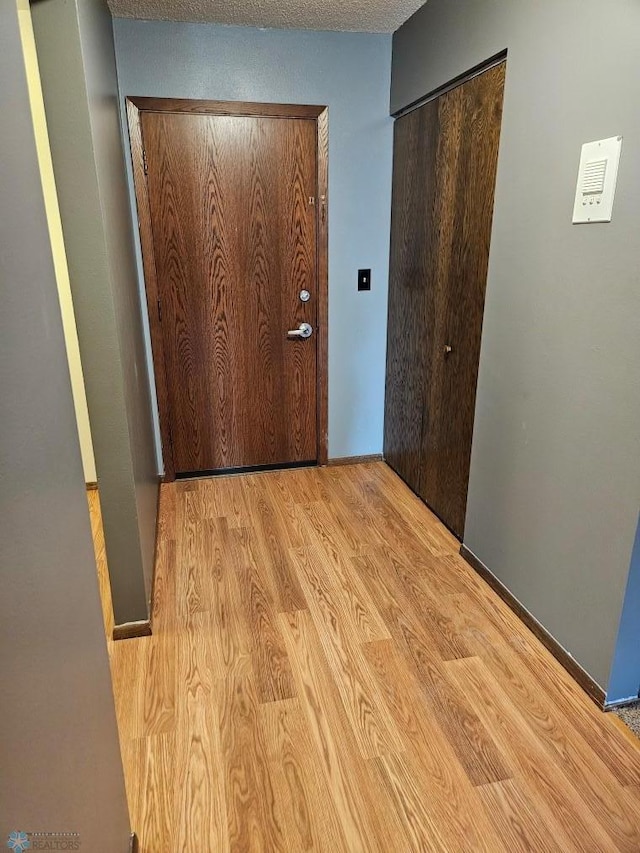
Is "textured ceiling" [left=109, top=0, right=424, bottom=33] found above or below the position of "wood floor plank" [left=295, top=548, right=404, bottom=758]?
above

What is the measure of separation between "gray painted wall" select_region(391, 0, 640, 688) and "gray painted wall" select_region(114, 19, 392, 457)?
69cm

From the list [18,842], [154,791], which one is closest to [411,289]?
[154,791]

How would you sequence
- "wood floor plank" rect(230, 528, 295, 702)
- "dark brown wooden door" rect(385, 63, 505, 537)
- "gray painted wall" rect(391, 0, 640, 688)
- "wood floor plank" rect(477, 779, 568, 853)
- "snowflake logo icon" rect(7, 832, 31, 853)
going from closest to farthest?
"snowflake logo icon" rect(7, 832, 31, 853) < "wood floor plank" rect(477, 779, 568, 853) < "gray painted wall" rect(391, 0, 640, 688) < "wood floor plank" rect(230, 528, 295, 702) < "dark brown wooden door" rect(385, 63, 505, 537)

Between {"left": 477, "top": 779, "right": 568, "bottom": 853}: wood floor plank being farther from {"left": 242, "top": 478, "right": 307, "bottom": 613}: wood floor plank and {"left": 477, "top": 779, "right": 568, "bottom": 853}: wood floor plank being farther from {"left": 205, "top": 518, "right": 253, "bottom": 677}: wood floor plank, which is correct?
{"left": 242, "top": 478, "right": 307, "bottom": 613}: wood floor plank

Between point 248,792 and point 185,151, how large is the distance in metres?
2.78

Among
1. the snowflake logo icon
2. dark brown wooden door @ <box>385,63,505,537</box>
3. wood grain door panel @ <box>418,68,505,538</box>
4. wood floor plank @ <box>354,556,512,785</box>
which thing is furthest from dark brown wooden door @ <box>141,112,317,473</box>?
the snowflake logo icon

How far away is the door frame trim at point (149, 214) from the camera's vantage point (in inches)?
107

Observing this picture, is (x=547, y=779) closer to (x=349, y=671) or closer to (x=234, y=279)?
(x=349, y=671)

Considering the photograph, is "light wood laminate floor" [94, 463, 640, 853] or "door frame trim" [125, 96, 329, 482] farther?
"door frame trim" [125, 96, 329, 482]

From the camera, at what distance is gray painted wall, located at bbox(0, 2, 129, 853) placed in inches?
24.8

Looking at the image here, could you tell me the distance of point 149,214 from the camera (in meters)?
2.84

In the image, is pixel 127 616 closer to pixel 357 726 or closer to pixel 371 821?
pixel 357 726

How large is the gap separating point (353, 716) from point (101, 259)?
158 cm

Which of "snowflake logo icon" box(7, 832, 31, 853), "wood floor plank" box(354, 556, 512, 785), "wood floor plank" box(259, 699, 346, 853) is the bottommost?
"wood floor plank" box(259, 699, 346, 853)
